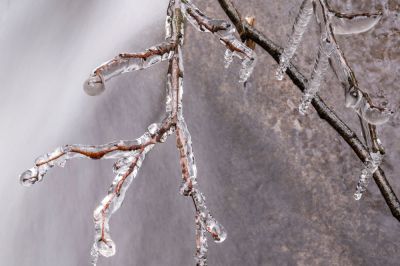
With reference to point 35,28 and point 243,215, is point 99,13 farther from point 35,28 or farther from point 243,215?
point 243,215

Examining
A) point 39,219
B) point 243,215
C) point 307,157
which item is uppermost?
point 307,157

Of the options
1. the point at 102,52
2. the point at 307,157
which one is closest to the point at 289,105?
the point at 307,157

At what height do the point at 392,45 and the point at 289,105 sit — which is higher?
the point at 392,45

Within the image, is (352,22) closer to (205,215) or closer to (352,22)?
(352,22)

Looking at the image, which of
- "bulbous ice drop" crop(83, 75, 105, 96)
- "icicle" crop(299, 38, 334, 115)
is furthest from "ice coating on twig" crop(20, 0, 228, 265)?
"icicle" crop(299, 38, 334, 115)

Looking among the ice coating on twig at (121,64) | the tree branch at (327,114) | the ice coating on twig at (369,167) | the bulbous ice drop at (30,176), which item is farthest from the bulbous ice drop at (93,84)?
the ice coating on twig at (369,167)

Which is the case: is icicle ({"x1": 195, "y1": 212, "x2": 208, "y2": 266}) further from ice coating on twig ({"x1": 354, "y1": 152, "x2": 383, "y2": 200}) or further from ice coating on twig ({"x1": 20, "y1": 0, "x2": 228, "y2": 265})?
ice coating on twig ({"x1": 354, "y1": 152, "x2": 383, "y2": 200})

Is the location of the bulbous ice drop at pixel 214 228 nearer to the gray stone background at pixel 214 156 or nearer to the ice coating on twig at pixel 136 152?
the ice coating on twig at pixel 136 152
